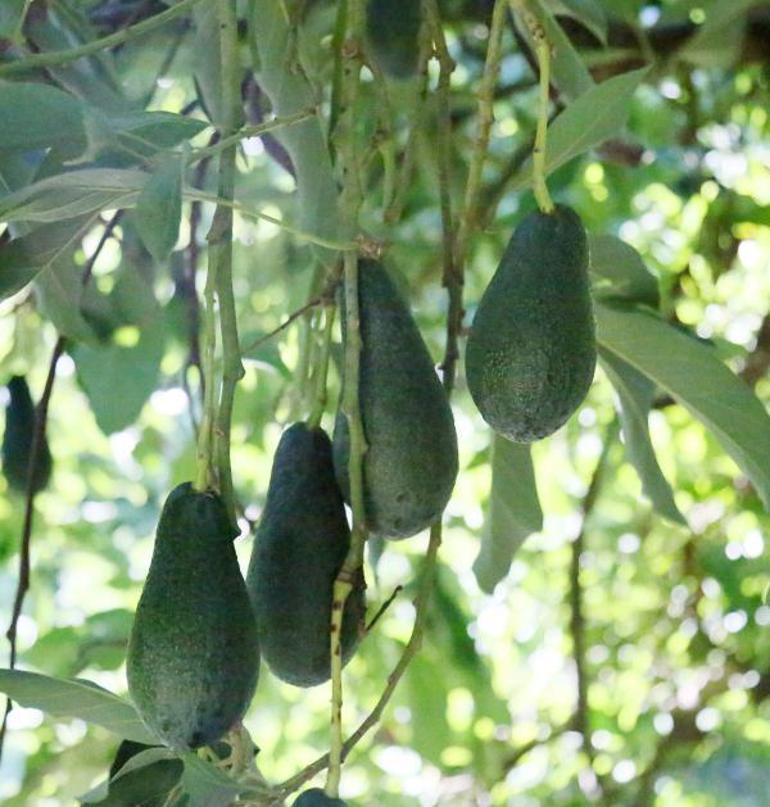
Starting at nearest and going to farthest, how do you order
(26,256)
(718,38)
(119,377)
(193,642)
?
(193,642) → (26,256) → (119,377) → (718,38)

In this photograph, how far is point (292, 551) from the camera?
607 mm

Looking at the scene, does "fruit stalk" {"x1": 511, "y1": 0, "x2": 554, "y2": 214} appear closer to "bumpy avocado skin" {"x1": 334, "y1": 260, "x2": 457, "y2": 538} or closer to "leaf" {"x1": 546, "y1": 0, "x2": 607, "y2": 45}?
"bumpy avocado skin" {"x1": 334, "y1": 260, "x2": 457, "y2": 538}

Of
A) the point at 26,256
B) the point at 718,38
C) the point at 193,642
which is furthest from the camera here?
the point at 718,38

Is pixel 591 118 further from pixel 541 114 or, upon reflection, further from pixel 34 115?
pixel 34 115

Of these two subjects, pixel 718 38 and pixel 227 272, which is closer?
pixel 227 272

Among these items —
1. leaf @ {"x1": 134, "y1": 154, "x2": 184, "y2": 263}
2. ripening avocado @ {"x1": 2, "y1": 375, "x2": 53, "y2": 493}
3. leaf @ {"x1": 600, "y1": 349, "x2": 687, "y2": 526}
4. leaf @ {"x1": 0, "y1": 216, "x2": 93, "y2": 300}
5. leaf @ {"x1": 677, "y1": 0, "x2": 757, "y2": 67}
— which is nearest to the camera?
leaf @ {"x1": 134, "y1": 154, "x2": 184, "y2": 263}

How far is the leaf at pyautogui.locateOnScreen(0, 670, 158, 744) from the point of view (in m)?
0.59

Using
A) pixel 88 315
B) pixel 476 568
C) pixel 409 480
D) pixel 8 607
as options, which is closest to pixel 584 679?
pixel 476 568

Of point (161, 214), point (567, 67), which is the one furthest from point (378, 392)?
point (567, 67)

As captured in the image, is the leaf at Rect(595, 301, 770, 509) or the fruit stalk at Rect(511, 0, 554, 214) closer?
the fruit stalk at Rect(511, 0, 554, 214)

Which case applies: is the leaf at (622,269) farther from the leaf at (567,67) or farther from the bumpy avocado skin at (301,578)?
the bumpy avocado skin at (301,578)

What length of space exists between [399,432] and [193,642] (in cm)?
12

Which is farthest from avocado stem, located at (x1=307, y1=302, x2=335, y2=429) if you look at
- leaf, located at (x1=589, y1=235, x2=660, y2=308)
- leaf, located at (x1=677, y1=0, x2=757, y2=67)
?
leaf, located at (x1=677, y1=0, x2=757, y2=67)

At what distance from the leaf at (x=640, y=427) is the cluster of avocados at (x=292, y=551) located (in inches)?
9.0
